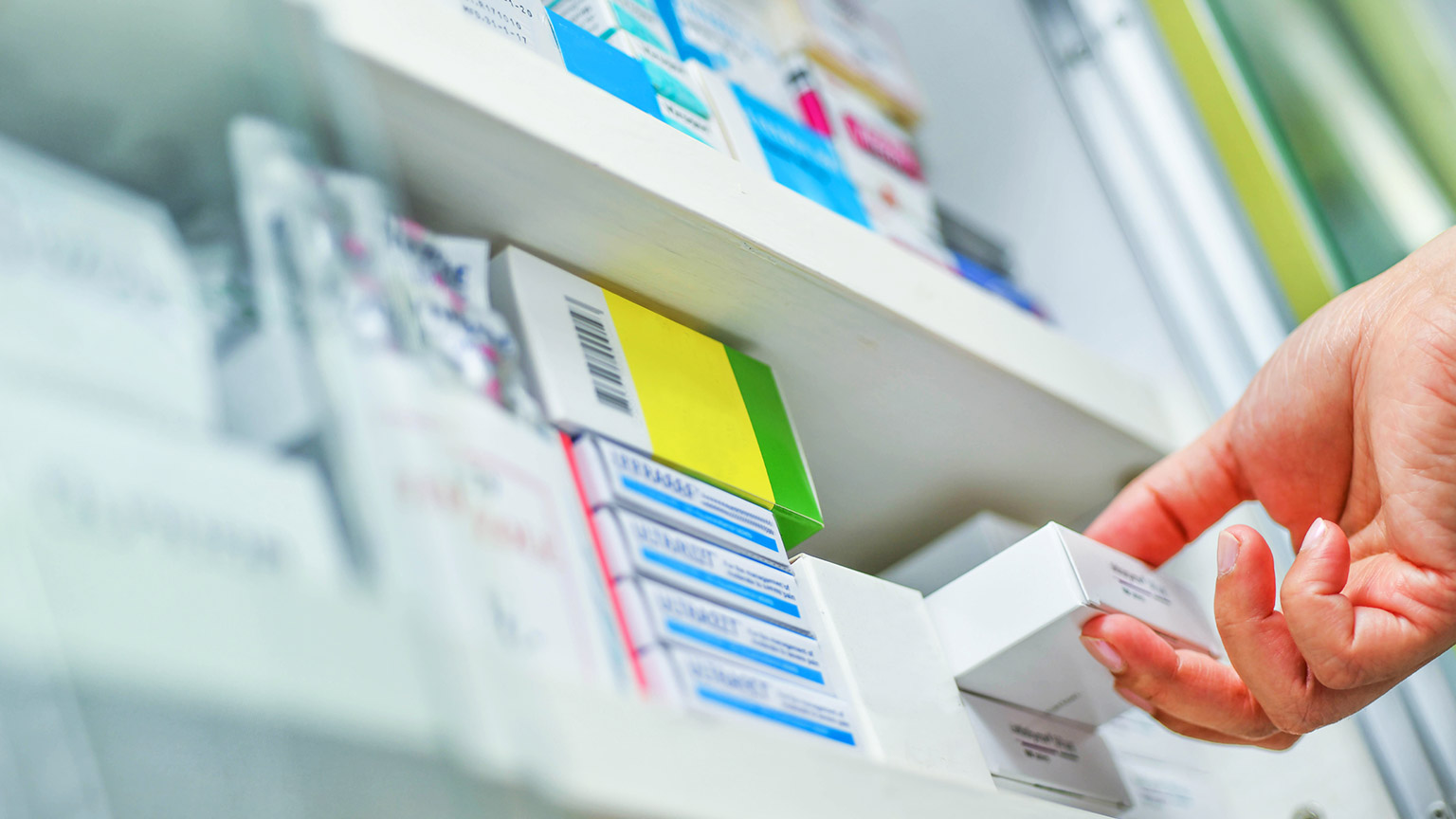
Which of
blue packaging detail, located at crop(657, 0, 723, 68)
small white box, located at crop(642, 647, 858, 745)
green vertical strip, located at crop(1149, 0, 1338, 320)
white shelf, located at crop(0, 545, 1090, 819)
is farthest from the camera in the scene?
green vertical strip, located at crop(1149, 0, 1338, 320)

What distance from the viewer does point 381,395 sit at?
0.34 meters

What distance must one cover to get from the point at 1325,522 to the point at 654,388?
356 millimetres

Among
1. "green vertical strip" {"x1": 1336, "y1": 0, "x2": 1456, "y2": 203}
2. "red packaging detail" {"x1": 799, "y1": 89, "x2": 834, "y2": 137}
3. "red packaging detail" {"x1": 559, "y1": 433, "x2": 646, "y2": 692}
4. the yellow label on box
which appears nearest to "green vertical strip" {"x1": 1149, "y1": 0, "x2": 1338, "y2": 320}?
"green vertical strip" {"x1": 1336, "y1": 0, "x2": 1456, "y2": 203}

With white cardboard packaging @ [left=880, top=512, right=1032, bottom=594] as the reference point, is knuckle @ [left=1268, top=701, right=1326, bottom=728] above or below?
below

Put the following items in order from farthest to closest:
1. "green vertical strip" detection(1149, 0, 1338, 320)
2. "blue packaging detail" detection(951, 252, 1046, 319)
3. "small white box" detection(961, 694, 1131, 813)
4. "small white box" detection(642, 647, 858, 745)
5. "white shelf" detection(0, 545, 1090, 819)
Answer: "blue packaging detail" detection(951, 252, 1046, 319), "green vertical strip" detection(1149, 0, 1338, 320), "small white box" detection(961, 694, 1131, 813), "small white box" detection(642, 647, 858, 745), "white shelf" detection(0, 545, 1090, 819)

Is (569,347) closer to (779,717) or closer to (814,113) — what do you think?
(779,717)

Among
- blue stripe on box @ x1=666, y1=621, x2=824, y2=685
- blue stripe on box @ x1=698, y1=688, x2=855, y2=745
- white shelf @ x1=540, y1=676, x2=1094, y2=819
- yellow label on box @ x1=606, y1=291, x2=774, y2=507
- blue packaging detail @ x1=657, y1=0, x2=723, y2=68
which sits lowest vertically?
white shelf @ x1=540, y1=676, x2=1094, y2=819

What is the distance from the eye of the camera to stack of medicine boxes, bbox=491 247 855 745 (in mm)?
497

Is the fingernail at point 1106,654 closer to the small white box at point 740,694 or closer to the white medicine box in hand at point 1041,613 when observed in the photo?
the white medicine box in hand at point 1041,613

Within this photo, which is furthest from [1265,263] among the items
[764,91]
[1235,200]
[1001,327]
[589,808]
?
[589,808]

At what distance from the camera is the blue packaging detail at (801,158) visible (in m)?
0.78

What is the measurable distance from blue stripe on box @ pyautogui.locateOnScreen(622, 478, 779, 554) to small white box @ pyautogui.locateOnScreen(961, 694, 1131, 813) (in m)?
0.18

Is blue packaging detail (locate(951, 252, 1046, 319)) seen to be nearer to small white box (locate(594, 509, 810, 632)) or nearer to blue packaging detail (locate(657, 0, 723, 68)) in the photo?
blue packaging detail (locate(657, 0, 723, 68))

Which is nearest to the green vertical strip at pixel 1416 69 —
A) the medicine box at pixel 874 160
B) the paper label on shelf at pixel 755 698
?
the medicine box at pixel 874 160
